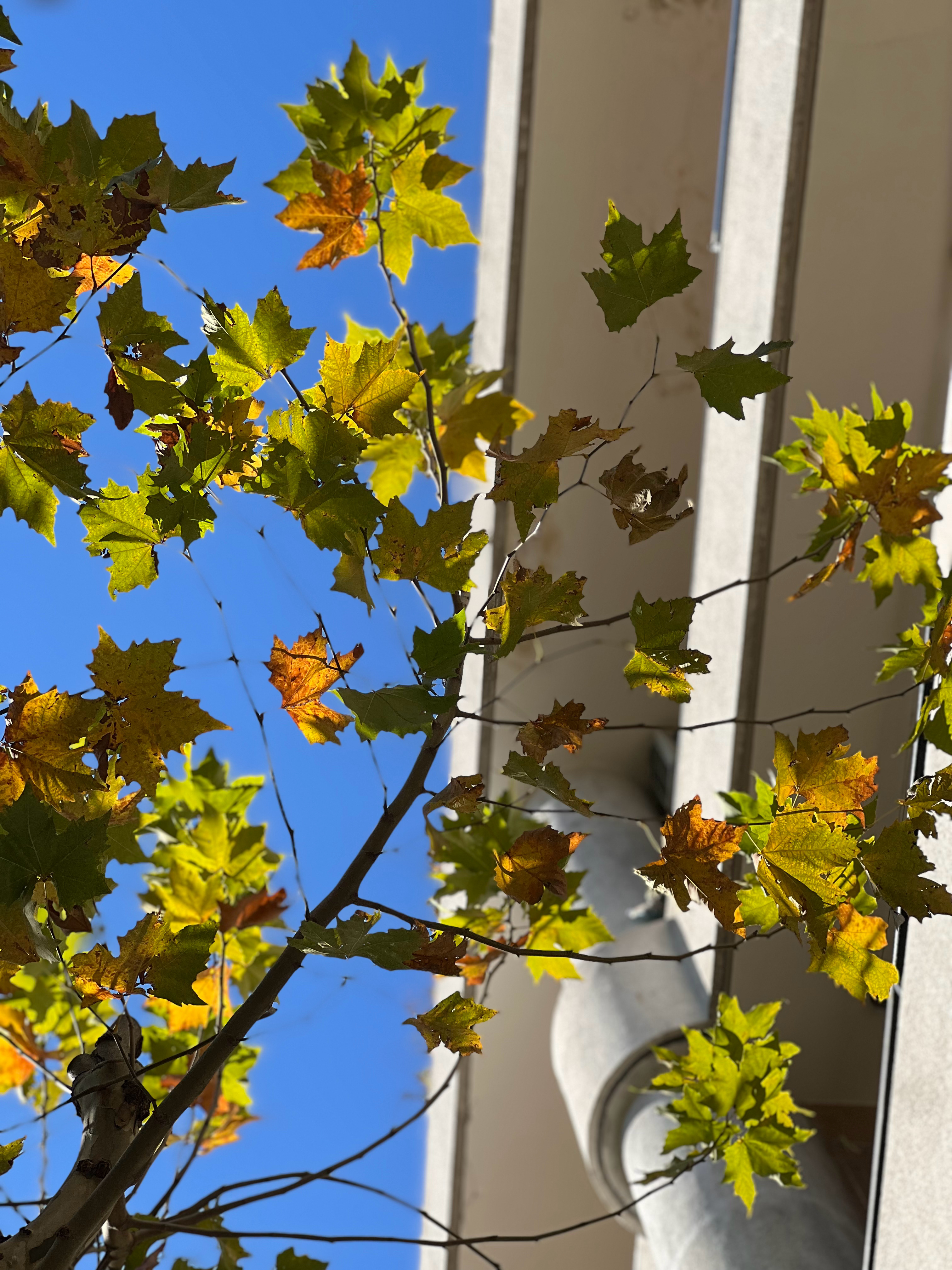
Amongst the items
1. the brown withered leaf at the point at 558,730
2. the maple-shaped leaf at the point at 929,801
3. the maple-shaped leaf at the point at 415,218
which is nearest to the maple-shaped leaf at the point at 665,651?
the brown withered leaf at the point at 558,730

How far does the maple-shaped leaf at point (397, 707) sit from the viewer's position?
0.46 meters

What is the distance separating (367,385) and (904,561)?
19.8 inches

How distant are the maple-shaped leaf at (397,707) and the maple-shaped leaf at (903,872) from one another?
0.26m

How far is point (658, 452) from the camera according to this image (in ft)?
10.1

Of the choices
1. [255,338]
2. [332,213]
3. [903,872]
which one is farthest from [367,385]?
[903,872]

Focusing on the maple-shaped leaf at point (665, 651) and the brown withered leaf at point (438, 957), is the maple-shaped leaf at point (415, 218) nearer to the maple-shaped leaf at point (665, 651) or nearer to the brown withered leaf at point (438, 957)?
the maple-shaped leaf at point (665, 651)

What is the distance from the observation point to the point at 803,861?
547 mm

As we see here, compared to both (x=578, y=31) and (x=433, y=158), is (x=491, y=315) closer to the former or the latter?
(x=578, y=31)

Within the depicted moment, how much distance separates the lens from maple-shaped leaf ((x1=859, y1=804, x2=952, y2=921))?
54 centimetres

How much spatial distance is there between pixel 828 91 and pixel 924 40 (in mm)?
159

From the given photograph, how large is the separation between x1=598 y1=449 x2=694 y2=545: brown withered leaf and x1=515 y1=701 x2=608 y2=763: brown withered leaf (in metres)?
0.10

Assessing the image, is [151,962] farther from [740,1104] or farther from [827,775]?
[740,1104]

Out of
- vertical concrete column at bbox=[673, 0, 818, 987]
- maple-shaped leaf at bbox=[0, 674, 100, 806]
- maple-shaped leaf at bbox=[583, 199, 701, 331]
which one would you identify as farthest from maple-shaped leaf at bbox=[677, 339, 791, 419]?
vertical concrete column at bbox=[673, 0, 818, 987]

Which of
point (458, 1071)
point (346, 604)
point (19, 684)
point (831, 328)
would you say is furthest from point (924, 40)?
point (458, 1071)
